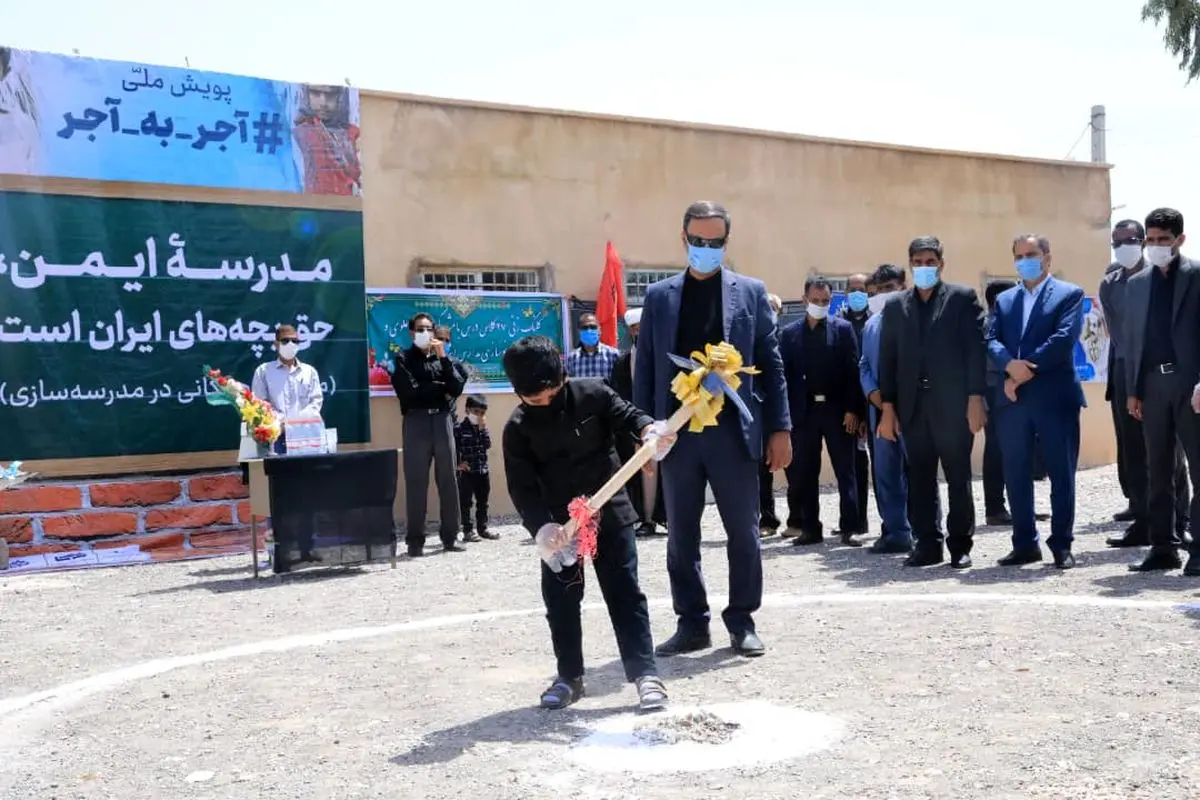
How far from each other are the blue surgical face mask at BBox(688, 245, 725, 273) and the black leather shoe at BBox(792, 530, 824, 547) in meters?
4.56

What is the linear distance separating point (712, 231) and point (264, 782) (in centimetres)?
302

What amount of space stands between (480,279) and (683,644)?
8333mm

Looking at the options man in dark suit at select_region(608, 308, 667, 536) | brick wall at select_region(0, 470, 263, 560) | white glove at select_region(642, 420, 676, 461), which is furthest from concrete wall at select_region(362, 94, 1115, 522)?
white glove at select_region(642, 420, 676, 461)

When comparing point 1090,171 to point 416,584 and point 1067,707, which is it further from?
point 1067,707

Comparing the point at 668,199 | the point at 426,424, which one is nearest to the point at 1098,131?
the point at 668,199

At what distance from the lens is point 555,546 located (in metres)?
4.69

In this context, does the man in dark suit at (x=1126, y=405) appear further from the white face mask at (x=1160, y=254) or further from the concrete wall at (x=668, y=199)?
the concrete wall at (x=668, y=199)

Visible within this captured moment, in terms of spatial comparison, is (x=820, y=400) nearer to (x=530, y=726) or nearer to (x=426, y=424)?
(x=426, y=424)

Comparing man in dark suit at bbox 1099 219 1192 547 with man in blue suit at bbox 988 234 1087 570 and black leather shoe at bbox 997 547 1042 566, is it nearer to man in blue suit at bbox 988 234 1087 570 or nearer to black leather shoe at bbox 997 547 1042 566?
man in blue suit at bbox 988 234 1087 570

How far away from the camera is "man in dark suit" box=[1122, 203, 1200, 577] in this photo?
291 inches

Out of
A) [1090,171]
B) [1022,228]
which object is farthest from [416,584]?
[1090,171]

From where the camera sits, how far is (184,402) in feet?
38.0

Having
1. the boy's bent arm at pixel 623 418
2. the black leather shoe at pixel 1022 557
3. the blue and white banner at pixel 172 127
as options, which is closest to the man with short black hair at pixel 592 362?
the blue and white banner at pixel 172 127

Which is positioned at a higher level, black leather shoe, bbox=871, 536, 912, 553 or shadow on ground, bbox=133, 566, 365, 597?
black leather shoe, bbox=871, 536, 912, 553
